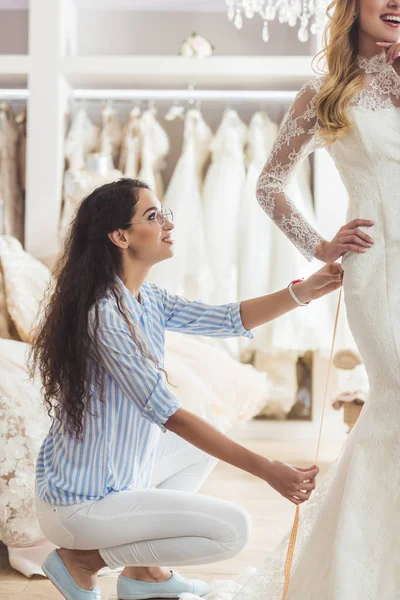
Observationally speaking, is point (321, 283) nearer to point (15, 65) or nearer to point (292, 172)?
point (292, 172)

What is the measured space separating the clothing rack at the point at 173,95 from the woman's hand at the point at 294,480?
9.91 ft

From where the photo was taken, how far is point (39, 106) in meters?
3.75

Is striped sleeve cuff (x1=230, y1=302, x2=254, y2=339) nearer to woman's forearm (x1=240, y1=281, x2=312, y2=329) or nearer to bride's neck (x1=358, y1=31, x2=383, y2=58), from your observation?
woman's forearm (x1=240, y1=281, x2=312, y2=329)

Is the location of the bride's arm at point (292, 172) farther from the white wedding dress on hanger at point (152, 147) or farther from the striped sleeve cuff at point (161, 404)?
the white wedding dress on hanger at point (152, 147)

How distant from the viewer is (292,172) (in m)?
1.57

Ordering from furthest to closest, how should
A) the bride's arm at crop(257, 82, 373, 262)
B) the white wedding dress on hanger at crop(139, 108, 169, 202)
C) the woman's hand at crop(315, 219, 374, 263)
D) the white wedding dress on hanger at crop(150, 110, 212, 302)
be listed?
the white wedding dress on hanger at crop(139, 108, 169, 202) → the white wedding dress on hanger at crop(150, 110, 212, 302) → the bride's arm at crop(257, 82, 373, 262) → the woman's hand at crop(315, 219, 374, 263)

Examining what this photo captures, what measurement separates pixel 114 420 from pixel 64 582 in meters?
0.37

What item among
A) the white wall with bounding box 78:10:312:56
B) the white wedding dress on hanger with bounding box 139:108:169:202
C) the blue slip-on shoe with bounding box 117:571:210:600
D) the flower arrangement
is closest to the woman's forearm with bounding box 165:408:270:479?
the blue slip-on shoe with bounding box 117:571:210:600

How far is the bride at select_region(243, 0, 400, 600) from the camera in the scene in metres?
1.29

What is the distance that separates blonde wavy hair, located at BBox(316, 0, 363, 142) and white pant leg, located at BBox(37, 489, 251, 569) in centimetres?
82

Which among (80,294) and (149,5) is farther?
(149,5)

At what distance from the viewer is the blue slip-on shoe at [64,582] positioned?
157 centimetres

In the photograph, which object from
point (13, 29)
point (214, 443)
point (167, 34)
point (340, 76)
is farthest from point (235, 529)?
point (13, 29)

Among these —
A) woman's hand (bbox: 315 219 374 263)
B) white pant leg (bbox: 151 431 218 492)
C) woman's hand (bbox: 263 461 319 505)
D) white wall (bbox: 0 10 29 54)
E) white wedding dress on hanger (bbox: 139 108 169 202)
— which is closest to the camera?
woman's hand (bbox: 263 461 319 505)
